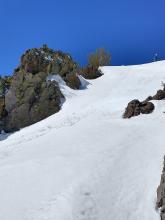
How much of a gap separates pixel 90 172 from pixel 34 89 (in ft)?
58.3

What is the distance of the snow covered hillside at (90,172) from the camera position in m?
9.95

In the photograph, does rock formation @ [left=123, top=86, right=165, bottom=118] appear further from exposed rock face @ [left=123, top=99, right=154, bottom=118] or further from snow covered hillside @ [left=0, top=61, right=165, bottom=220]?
snow covered hillside @ [left=0, top=61, right=165, bottom=220]

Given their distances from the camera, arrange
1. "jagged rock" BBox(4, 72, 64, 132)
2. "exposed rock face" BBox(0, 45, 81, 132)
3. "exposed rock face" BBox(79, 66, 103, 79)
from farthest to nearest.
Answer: "exposed rock face" BBox(79, 66, 103, 79) → "exposed rock face" BBox(0, 45, 81, 132) → "jagged rock" BBox(4, 72, 64, 132)

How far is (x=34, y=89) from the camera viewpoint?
2919 cm

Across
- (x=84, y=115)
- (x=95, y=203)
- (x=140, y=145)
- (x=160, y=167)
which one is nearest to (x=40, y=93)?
(x=84, y=115)

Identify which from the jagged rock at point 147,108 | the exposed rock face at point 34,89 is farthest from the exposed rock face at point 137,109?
the exposed rock face at point 34,89

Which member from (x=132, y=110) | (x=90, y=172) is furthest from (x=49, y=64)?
(x=90, y=172)

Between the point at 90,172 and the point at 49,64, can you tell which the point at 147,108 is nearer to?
Result: the point at 90,172

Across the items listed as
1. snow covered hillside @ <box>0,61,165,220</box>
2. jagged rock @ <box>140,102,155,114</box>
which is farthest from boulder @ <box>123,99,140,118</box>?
snow covered hillside @ <box>0,61,165,220</box>

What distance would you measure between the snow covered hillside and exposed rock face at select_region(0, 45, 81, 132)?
615 centimetres

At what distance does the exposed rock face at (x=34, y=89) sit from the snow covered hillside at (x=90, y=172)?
6.15 meters

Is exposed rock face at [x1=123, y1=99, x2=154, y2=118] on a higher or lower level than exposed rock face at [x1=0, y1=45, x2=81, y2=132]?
lower

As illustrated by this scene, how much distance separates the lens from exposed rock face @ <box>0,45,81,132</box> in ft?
89.7

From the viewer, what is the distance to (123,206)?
1048 centimetres
